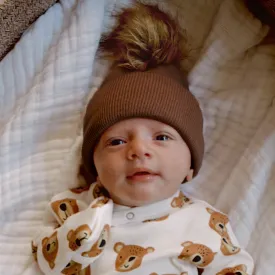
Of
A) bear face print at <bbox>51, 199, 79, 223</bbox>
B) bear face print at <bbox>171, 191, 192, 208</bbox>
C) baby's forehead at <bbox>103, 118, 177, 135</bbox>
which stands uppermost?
baby's forehead at <bbox>103, 118, 177, 135</bbox>

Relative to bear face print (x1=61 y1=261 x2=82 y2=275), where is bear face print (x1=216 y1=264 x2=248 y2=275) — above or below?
above

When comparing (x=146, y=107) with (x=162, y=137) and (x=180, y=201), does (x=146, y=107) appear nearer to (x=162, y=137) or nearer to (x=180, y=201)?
(x=162, y=137)

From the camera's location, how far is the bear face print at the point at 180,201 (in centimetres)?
119

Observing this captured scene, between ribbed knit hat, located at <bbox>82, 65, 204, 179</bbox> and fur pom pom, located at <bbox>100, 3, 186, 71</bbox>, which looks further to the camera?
fur pom pom, located at <bbox>100, 3, 186, 71</bbox>

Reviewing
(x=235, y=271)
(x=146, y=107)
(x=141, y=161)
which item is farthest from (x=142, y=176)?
(x=235, y=271)

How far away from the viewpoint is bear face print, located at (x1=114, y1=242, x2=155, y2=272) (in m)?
1.11

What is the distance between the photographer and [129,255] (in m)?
1.13

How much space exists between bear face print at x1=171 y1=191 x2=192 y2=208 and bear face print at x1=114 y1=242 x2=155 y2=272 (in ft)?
0.36

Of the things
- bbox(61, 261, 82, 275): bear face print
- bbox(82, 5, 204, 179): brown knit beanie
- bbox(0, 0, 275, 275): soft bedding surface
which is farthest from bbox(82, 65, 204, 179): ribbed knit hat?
bbox(61, 261, 82, 275): bear face print

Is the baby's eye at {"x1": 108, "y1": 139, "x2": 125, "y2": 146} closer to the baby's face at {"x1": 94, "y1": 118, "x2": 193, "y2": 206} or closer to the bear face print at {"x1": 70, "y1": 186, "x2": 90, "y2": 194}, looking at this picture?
the baby's face at {"x1": 94, "y1": 118, "x2": 193, "y2": 206}

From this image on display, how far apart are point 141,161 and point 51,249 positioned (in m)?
0.25

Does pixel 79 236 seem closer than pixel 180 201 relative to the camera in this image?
Result: Yes

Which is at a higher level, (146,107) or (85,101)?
(146,107)

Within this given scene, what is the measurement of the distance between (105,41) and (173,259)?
1.73ft
